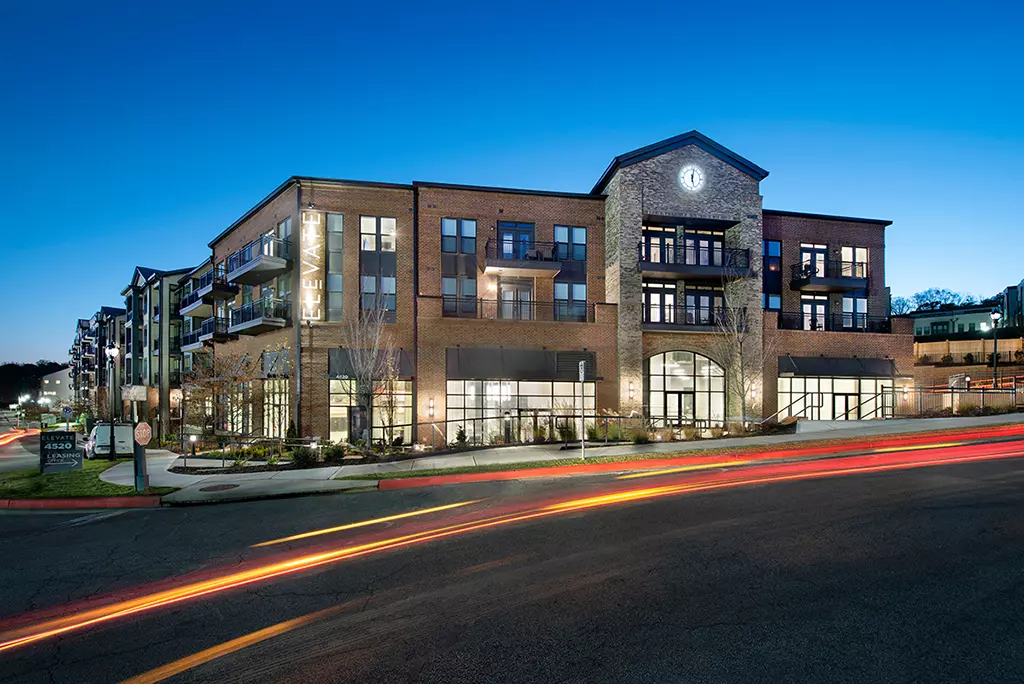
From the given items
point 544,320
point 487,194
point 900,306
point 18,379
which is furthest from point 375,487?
point 18,379

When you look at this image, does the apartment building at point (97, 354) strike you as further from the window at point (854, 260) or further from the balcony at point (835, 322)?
the window at point (854, 260)

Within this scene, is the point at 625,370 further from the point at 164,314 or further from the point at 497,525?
the point at 164,314

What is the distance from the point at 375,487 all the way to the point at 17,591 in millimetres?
6952

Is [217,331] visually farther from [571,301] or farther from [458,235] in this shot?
[571,301]

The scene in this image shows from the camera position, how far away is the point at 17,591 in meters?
6.59

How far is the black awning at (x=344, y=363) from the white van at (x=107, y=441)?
9.04 meters

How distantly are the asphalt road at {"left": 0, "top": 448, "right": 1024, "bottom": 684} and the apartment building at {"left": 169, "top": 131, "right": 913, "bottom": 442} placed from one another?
15.5m

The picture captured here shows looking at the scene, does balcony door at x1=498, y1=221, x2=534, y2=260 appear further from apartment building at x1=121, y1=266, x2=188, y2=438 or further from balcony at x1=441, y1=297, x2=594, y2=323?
apartment building at x1=121, y1=266, x2=188, y2=438

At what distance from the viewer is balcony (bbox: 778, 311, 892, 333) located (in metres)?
30.3

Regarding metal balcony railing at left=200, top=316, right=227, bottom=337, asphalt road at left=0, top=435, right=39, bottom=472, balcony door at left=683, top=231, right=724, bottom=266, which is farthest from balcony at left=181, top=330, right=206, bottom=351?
balcony door at left=683, top=231, right=724, bottom=266

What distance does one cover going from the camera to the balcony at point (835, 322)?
30.3 meters

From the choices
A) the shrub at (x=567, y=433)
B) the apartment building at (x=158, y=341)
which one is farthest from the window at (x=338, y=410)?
the apartment building at (x=158, y=341)

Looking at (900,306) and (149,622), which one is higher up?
(900,306)

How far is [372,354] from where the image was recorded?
22.2m
